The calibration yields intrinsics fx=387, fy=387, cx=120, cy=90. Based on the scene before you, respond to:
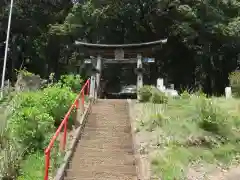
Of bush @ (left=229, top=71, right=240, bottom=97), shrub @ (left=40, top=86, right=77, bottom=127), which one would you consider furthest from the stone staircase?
bush @ (left=229, top=71, right=240, bottom=97)

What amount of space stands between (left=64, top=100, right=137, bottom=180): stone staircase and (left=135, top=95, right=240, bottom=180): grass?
68 centimetres

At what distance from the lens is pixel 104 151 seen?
1130cm

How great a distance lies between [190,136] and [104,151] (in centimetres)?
255

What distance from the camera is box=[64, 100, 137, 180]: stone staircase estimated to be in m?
9.66

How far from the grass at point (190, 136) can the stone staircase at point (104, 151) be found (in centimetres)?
68

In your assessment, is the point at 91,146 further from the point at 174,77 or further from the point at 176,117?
the point at 174,77

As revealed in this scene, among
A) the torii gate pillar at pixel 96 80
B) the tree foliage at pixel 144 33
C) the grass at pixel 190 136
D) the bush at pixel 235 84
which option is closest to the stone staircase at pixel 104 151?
the grass at pixel 190 136

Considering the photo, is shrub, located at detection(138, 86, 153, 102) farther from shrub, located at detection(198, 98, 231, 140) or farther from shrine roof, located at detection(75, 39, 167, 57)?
shrub, located at detection(198, 98, 231, 140)

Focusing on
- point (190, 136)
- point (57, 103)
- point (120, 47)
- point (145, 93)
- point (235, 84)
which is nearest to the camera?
point (190, 136)

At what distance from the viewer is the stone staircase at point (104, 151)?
9664 mm

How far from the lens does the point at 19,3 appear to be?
3403 centimetres

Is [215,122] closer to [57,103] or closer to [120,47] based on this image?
[57,103]

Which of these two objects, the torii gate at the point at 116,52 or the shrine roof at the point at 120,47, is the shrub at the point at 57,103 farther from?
the shrine roof at the point at 120,47

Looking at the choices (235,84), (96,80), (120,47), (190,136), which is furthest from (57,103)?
(120,47)
